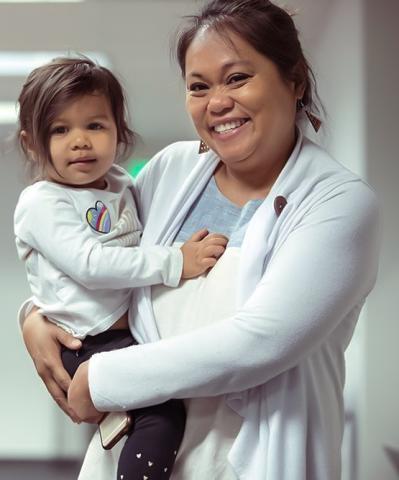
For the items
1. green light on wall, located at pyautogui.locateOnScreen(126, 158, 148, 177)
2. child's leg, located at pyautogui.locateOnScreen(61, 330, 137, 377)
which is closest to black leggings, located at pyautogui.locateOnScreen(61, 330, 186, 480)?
child's leg, located at pyautogui.locateOnScreen(61, 330, 137, 377)

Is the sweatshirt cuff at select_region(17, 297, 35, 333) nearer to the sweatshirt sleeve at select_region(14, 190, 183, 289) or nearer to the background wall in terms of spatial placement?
the sweatshirt sleeve at select_region(14, 190, 183, 289)

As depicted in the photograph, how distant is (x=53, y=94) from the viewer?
1.31m

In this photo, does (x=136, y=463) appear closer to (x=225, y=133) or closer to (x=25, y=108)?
(x=225, y=133)

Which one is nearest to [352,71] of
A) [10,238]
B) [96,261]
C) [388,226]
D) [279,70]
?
[388,226]

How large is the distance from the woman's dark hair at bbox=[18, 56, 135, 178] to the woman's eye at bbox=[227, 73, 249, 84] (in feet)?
0.84

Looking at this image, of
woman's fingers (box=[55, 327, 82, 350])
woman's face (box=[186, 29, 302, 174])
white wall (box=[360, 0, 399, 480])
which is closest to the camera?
woman's face (box=[186, 29, 302, 174])

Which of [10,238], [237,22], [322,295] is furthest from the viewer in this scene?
[10,238]

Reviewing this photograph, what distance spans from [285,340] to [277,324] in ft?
0.09

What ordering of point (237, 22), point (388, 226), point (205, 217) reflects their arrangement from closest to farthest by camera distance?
point (237, 22), point (205, 217), point (388, 226)

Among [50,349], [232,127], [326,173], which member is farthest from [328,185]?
[50,349]

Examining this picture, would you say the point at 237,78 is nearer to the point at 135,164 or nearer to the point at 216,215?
the point at 216,215

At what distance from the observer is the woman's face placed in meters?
1.19

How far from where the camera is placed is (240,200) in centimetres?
130

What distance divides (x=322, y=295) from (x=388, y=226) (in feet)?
5.25
